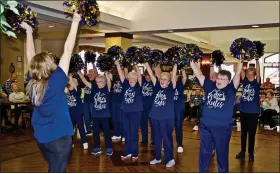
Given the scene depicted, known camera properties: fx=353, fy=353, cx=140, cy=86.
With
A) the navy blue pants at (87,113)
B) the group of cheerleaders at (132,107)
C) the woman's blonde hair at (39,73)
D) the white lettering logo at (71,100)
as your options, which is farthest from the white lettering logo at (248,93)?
the woman's blonde hair at (39,73)

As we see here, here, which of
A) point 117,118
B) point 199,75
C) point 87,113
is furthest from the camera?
point 87,113

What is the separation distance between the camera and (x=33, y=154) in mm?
6012

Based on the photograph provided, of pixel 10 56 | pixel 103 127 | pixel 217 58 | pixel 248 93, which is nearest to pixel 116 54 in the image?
pixel 103 127

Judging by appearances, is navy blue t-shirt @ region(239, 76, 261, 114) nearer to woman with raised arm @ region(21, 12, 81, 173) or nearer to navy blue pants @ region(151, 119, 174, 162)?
navy blue pants @ region(151, 119, 174, 162)

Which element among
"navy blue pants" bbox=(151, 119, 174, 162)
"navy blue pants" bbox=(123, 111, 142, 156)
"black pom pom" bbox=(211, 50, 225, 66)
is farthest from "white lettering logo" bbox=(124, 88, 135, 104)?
"black pom pom" bbox=(211, 50, 225, 66)

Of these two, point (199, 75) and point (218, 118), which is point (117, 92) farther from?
point (218, 118)

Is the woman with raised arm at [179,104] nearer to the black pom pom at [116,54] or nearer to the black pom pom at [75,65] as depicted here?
the black pom pom at [116,54]

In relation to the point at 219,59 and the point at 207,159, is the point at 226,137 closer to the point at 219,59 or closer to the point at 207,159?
the point at 207,159

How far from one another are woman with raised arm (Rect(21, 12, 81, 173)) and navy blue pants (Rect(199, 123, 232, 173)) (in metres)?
1.94

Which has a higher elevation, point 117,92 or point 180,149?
point 117,92

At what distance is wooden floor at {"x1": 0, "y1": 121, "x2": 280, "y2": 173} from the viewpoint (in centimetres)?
506

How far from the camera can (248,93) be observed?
17.8 feet

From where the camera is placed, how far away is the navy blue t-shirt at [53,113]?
230 cm

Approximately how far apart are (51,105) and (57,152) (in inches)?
12.3
